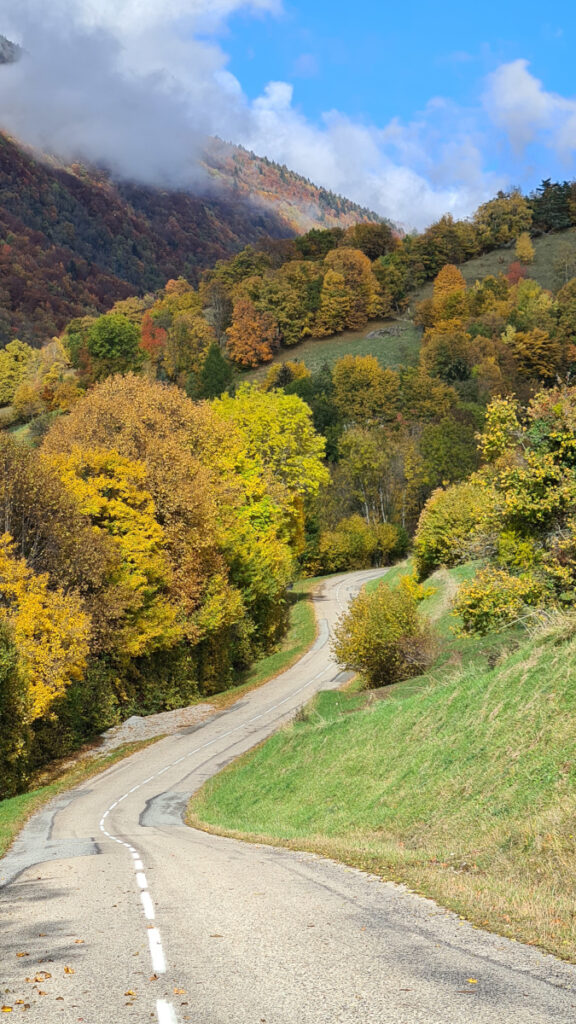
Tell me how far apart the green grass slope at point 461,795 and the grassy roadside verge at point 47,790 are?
5732 mm

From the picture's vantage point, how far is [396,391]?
110 metres

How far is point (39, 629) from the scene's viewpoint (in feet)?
105

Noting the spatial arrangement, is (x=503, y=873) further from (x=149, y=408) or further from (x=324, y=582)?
(x=324, y=582)

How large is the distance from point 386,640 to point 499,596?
9358 mm

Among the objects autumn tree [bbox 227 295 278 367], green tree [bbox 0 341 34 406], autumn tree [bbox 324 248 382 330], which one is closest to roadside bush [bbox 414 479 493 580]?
autumn tree [bbox 227 295 278 367]

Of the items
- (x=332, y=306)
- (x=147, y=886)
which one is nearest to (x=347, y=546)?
(x=332, y=306)

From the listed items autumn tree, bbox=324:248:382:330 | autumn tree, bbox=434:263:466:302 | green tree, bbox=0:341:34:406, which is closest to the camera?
green tree, bbox=0:341:34:406

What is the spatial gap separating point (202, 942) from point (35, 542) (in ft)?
93.2

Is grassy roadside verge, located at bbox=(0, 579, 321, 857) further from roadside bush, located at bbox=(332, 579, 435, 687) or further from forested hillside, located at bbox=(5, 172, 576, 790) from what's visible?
roadside bush, located at bbox=(332, 579, 435, 687)

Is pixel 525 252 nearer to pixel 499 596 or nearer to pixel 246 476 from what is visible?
pixel 246 476

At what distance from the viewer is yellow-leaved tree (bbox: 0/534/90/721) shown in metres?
30.8

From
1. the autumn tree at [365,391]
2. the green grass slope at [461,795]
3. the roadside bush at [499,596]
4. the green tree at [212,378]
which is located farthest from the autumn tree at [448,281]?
the green grass slope at [461,795]

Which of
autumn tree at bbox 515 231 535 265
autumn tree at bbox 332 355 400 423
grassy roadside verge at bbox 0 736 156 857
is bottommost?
grassy roadside verge at bbox 0 736 156 857

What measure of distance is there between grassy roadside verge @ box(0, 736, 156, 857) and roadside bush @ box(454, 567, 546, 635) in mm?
15221
